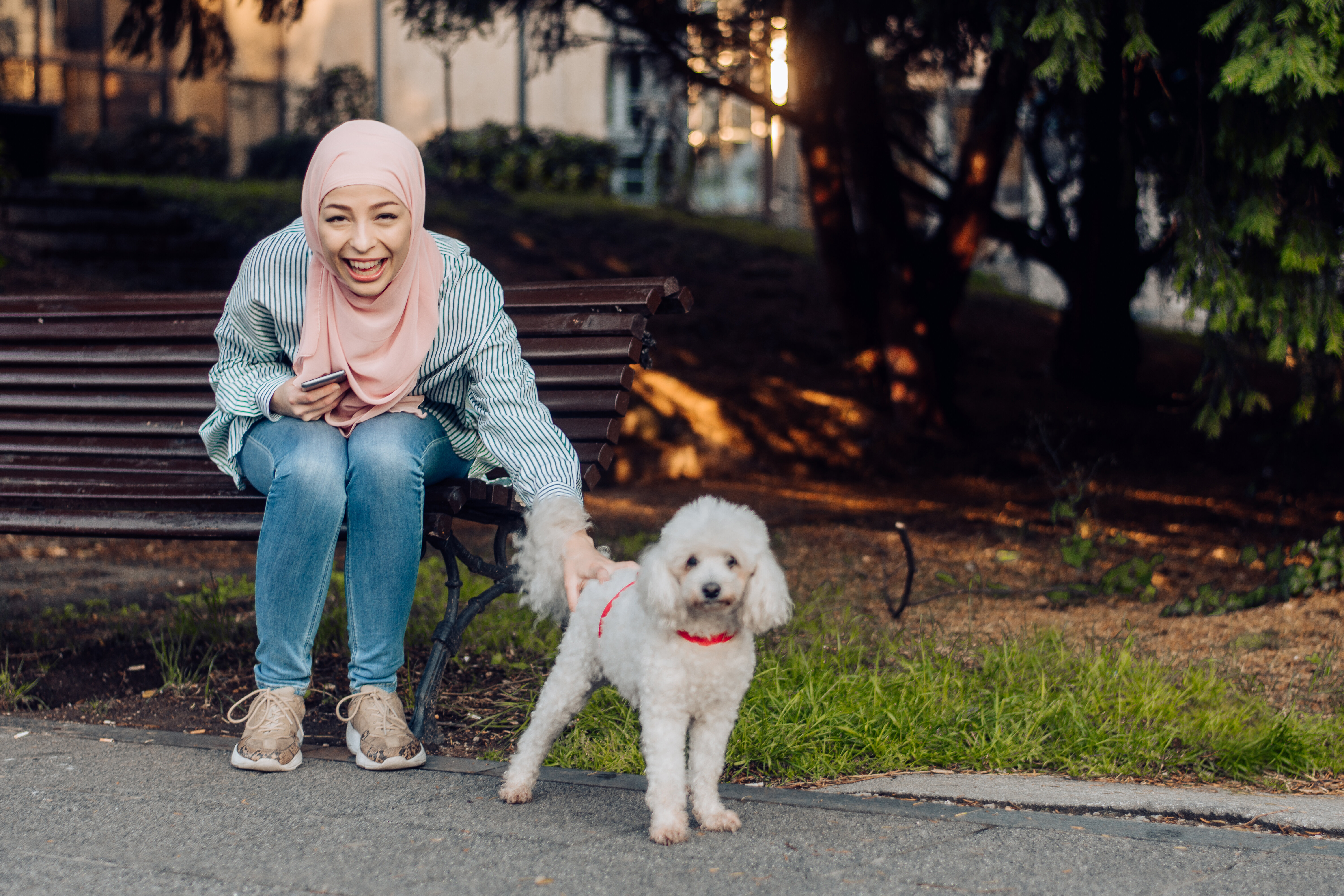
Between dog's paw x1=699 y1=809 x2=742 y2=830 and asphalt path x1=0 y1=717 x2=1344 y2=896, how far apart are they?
36 millimetres

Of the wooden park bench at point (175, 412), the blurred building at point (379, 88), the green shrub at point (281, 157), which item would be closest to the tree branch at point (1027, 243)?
the blurred building at point (379, 88)

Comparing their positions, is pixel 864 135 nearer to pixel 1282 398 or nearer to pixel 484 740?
pixel 1282 398

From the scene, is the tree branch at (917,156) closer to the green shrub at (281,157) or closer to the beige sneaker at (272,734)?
the beige sneaker at (272,734)

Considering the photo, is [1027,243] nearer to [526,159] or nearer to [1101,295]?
[1101,295]

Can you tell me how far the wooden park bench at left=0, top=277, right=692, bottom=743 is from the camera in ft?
10.6

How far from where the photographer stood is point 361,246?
9.41 ft

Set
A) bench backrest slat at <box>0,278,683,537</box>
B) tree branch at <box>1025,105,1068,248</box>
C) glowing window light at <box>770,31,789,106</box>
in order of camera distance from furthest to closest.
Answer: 1. tree branch at <box>1025,105,1068,248</box>
2. glowing window light at <box>770,31,789,106</box>
3. bench backrest slat at <box>0,278,683,537</box>

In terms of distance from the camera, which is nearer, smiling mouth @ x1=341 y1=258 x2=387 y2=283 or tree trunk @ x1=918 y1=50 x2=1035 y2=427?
smiling mouth @ x1=341 y1=258 x2=387 y2=283

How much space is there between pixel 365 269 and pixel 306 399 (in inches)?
13.2

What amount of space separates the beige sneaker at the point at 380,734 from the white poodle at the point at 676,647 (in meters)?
0.32

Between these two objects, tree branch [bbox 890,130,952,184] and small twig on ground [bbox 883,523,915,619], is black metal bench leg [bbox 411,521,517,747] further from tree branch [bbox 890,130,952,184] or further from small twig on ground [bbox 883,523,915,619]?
tree branch [bbox 890,130,952,184]

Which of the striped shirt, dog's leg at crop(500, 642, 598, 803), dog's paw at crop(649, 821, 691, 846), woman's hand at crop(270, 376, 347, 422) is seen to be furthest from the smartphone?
dog's paw at crop(649, 821, 691, 846)

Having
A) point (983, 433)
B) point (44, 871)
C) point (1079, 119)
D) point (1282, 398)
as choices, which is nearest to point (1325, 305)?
point (1079, 119)

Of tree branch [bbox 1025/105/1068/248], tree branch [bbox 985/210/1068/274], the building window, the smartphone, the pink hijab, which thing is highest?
the building window
